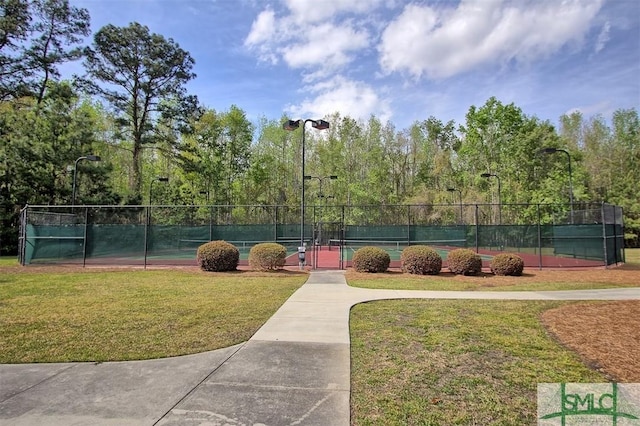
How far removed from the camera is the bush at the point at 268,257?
1409 centimetres

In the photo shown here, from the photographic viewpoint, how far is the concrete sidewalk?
3.11m

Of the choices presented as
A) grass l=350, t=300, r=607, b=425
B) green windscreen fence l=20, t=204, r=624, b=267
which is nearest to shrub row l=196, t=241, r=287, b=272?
green windscreen fence l=20, t=204, r=624, b=267

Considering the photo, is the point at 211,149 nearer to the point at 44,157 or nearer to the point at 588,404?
the point at 44,157

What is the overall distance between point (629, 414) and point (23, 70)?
37.0 meters

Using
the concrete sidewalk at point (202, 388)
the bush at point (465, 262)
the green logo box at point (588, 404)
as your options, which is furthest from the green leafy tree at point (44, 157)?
the green logo box at point (588, 404)

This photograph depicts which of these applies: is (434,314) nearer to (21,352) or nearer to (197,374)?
(197,374)

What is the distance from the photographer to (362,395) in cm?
357

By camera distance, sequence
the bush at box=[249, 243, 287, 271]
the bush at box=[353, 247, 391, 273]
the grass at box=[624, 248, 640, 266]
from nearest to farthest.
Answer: the bush at box=[353, 247, 391, 273]
the bush at box=[249, 243, 287, 271]
the grass at box=[624, 248, 640, 266]

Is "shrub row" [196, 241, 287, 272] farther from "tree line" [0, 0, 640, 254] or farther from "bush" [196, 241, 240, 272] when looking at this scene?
"tree line" [0, 0, 640, 254]

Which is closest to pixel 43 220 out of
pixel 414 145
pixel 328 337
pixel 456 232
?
pixel 328 337

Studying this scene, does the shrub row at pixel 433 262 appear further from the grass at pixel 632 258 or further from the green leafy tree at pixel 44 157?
the green leafy tree at pixel 44 157

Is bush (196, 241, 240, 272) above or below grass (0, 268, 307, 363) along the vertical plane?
above

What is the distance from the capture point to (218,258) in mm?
14094

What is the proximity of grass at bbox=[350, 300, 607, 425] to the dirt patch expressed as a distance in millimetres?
246
